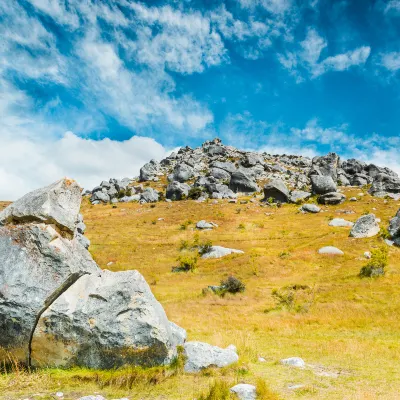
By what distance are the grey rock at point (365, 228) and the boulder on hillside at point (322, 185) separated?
4539 centimetres

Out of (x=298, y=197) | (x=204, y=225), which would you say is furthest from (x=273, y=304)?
(x=298, y=197)

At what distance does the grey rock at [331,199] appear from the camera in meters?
84.9

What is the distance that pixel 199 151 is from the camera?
629ft

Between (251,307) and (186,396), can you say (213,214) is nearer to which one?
(251,307)

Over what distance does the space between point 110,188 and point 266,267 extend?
309 feet

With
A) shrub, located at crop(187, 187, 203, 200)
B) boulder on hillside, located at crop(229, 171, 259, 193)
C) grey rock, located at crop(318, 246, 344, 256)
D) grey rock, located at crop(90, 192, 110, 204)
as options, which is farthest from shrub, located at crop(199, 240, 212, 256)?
grey rock, located at crop(90, 192, 110, 204)

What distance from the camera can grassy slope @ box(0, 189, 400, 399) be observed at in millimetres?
12219

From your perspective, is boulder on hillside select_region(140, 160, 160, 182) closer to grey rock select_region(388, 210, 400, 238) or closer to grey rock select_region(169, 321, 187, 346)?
grey rock select_region(388, 210, 400, 238)

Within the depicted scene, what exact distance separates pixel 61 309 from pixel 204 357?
6.11 metres

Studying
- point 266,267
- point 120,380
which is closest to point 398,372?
point 120,380

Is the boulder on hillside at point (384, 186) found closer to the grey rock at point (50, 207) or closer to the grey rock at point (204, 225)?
the grey rock at point (204, 225)

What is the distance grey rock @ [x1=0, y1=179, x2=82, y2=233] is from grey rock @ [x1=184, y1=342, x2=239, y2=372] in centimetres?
755

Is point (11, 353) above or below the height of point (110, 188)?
below

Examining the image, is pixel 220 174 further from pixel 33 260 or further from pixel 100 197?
pixel 33 260
